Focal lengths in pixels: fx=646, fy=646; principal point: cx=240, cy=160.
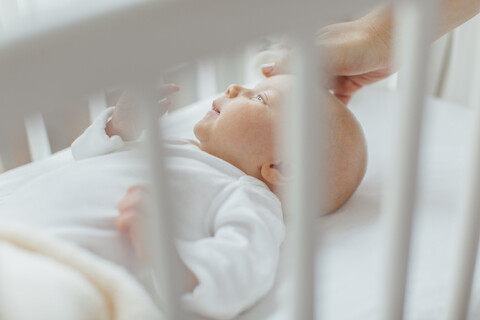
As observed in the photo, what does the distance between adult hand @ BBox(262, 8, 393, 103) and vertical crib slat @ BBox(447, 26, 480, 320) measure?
329 mm

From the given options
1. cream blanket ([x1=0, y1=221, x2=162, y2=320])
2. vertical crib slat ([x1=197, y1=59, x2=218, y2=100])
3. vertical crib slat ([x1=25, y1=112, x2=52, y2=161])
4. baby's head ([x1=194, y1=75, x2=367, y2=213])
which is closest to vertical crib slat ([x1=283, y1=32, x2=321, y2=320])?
cream blanket ([x1=0, y1=221, x2=162, y2=320])

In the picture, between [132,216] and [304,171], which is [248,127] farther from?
[304,171]

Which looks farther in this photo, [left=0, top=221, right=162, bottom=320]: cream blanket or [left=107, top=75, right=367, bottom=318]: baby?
[left=107, top=75, right=367, bottom=318]: baby

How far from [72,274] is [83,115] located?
79cm

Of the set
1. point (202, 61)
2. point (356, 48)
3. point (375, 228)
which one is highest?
point (202, 61)

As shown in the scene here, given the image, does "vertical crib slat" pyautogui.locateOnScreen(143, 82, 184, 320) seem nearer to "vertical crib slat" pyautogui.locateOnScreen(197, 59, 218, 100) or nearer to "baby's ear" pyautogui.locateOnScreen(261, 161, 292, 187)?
"baby's ear" pyautogui.locateOnScreen(261, 161, 292, 187)

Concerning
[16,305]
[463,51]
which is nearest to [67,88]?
[16,305]

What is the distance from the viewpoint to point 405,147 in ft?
1.65

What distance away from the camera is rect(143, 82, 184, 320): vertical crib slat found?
0.38m

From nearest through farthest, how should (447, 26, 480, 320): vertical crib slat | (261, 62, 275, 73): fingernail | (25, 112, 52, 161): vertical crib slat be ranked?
(447, 26, 480, 320): vertical crib slat, (261, 62, 275, 73): fingernail, (25, 112, 52, 161): vertical crib slat

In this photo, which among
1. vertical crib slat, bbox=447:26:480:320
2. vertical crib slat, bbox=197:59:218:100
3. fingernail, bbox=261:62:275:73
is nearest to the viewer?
vertical crib slat, bbox=447:26:480:320

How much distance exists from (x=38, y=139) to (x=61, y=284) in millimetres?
612

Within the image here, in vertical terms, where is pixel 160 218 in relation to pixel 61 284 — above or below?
above

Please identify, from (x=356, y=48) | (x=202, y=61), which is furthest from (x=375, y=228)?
(x=202, y=61)
